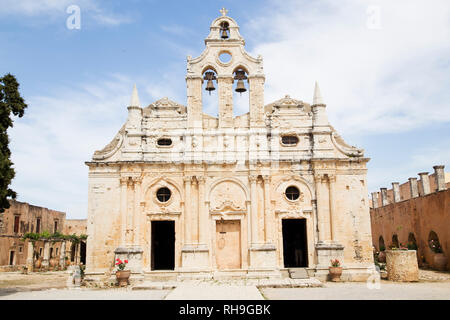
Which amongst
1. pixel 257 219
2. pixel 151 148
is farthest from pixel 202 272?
pixel 151 148

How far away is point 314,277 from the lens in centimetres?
1967

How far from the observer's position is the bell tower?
21594mm

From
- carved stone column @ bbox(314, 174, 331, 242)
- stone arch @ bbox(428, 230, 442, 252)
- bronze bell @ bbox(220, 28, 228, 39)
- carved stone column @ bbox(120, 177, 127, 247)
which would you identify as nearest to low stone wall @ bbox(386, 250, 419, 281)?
carved stone column @ bbox(314, 174, 331, 242)

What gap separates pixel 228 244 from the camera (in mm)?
20609

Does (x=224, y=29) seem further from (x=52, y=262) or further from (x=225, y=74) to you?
(x=52, y=262)

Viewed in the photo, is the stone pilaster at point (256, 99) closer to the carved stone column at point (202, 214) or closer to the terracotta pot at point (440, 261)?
the carved stone column at point (202, 214)

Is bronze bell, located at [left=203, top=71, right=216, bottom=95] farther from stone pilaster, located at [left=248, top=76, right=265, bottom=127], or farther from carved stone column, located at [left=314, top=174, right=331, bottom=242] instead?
carved stone column, located at [left=314, top=174, right=331, bottom=242]

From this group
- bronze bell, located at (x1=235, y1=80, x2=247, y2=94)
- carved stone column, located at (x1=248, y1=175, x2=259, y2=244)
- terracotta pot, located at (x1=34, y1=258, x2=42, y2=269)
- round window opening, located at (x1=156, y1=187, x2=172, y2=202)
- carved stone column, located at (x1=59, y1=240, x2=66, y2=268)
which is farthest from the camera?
carved stone column, located at (x1=59, y1=240, x2=66, y2=268)

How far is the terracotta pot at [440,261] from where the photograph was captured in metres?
23.7

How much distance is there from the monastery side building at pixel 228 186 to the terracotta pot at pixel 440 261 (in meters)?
6.31

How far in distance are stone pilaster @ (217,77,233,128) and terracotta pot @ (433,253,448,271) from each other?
14.0 m

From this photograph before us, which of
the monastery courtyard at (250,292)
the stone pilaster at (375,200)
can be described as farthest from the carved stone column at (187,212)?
the stone pilaster at (375,200)

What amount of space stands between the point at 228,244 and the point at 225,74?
28.3 feet
